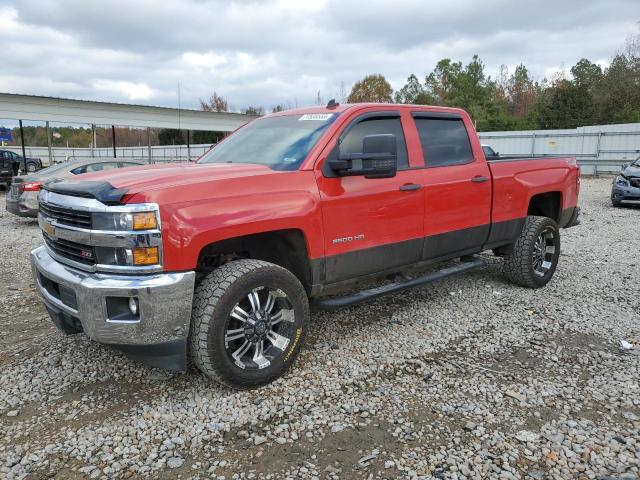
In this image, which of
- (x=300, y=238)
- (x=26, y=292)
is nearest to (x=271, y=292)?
(x=300, y=238)

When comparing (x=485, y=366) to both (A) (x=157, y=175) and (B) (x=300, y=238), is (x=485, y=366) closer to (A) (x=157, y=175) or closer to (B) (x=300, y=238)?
(B) (x=300, y=238)

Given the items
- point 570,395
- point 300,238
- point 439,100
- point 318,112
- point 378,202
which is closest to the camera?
point 570,395

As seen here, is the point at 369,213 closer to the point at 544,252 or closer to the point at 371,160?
the point at 371,160

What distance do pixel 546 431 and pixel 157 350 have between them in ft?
7.94

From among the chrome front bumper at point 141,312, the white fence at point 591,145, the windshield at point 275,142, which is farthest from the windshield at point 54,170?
the white fence at point 591,145

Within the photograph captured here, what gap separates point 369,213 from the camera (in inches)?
152

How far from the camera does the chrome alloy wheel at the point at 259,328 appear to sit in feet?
10.7

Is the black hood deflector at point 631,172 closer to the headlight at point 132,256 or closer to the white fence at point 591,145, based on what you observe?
the white fence at point 591,145

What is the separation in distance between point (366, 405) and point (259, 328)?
0.89 meters

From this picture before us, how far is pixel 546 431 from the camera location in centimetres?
288

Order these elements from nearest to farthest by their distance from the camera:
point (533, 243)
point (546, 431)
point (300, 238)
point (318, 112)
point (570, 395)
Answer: point (546, 431) → point (570, 395) → point (300, 238) → point (318, 112) → point (533, 243)

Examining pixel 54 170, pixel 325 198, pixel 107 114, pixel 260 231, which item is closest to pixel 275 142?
pixel 325 198

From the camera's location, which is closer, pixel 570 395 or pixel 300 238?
pixel 570 395

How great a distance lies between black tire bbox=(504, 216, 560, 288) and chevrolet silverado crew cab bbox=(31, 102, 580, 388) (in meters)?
0.72
